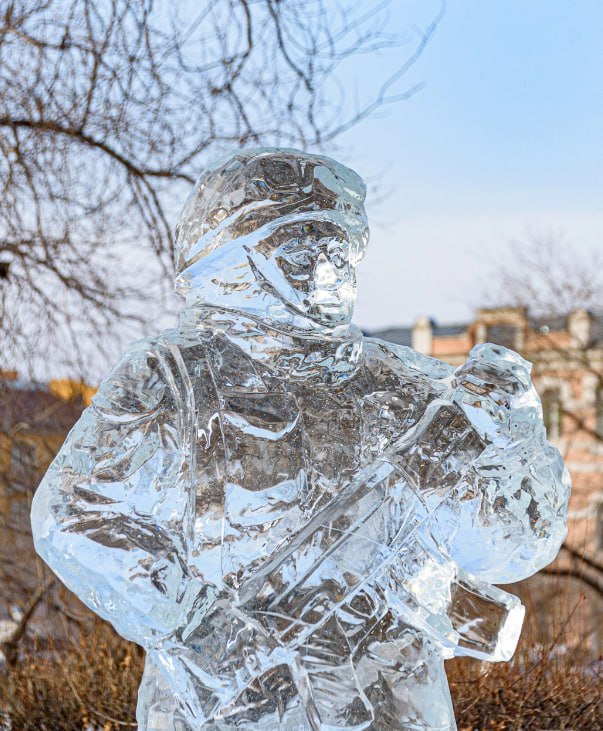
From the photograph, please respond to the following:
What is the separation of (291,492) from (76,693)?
277 cm

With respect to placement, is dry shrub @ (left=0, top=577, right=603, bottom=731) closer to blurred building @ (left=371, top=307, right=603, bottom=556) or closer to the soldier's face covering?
the soldier's face covering

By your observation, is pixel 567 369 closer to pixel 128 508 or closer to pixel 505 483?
pixel 505 483

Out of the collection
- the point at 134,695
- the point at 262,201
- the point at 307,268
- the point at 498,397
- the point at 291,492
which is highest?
the point at 262,201

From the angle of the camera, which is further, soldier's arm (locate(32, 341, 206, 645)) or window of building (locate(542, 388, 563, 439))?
window of building (locate(542, 388, 563, 439))

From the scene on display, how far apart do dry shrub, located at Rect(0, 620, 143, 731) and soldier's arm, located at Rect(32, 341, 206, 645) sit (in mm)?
2629

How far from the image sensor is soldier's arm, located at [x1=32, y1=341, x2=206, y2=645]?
4.44ft

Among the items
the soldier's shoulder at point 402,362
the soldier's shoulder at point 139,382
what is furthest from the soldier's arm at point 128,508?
the soldier's shoulder at point 402,362

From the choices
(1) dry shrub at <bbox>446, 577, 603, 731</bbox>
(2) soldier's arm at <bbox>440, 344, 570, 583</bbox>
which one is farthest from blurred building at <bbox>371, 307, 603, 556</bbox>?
(2) soldier's arm at <bbox>440, 344, 570, 583</bbox>

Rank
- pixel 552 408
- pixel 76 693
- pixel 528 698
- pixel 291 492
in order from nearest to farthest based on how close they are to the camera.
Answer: pixel 291 492, pixel 76 693, pixel 528 698, pixel 552 408

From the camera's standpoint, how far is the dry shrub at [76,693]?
4.02 m

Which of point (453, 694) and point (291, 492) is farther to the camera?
point (453, 694)

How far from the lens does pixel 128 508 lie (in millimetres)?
1401

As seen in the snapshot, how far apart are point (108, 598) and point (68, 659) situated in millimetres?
3393

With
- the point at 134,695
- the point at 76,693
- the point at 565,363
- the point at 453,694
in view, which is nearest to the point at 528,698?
the point at 453,694
